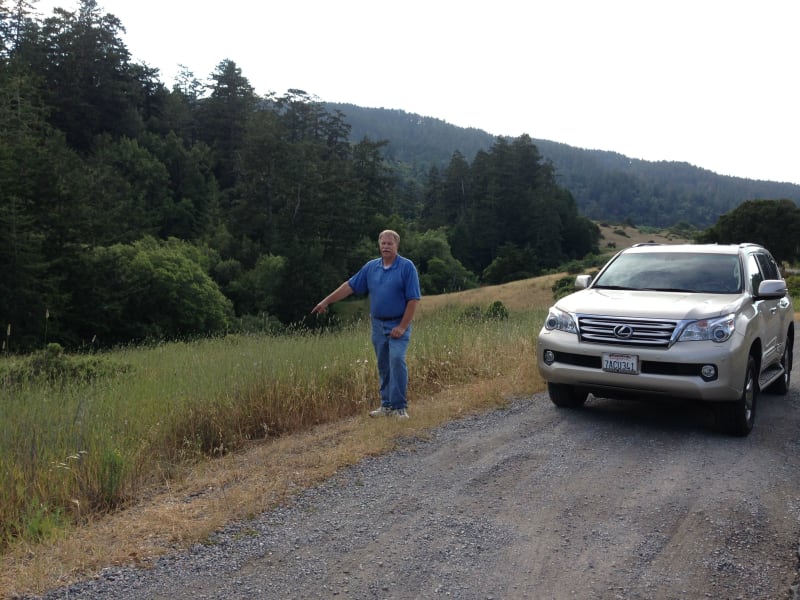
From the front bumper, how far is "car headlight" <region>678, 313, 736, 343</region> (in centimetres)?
5

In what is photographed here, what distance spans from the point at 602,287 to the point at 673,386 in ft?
6.35

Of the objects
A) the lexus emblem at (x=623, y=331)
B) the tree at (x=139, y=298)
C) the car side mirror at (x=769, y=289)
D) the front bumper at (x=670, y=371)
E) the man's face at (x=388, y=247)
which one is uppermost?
the man's face at (x=388, y=247)

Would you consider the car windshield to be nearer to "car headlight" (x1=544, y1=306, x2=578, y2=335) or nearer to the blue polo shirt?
"car headlight" (x1=544, y1=306, x2=578, y2=335)

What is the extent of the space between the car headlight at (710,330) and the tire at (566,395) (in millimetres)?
1478

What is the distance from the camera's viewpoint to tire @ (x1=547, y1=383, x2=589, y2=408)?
24.5 ft

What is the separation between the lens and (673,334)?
634 cm

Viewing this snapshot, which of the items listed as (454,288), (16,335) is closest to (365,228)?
(454,288)

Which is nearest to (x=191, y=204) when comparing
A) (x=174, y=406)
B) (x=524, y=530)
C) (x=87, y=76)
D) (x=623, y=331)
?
(x=87, y=76)

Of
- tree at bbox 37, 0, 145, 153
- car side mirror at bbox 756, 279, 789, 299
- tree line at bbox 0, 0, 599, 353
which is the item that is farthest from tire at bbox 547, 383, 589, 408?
tree at bbox 37, 0, 145, 153

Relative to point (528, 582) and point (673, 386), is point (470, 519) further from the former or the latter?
point (673, 386)

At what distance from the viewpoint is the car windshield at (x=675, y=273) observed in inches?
290

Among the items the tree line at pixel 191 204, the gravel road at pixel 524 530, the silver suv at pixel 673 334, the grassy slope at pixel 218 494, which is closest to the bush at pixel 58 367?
the grassy slope at pixel 218 494

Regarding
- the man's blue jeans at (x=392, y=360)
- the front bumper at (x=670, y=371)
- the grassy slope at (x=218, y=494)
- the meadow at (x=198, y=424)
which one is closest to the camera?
the grassy slope at (x=218, y=494)

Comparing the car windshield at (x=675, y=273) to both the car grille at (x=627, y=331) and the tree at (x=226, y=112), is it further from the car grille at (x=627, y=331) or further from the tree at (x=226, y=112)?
the tree at (x=226, y=112)
